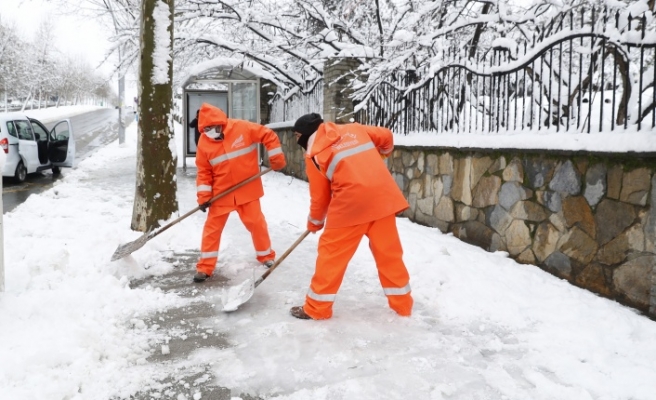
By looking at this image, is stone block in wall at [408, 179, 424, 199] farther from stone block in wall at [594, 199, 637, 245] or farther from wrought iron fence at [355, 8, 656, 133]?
stone block in wall at [594, 199, 637, 245]

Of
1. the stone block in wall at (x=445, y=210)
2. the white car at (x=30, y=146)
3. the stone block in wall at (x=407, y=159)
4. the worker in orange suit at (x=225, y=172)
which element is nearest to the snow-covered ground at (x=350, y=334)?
the worker in orange suit at (x=225, y=172)

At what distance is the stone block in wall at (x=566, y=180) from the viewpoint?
438 centimetres

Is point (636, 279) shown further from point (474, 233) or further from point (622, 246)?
point (474, 233)

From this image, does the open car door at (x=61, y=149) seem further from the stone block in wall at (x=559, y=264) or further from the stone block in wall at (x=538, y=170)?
the stone block in wall at (x=559, y=264)

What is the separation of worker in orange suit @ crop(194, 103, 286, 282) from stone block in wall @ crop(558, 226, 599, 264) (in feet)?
8.42

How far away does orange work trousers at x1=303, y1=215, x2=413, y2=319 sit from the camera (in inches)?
150

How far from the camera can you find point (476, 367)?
3139mm

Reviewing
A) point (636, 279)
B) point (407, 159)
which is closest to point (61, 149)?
point (407, 159)

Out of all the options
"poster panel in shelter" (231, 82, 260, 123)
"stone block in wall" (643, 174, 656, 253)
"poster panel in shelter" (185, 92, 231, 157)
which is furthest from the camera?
"poster panel in shelter" (185, 92, 231, 157)

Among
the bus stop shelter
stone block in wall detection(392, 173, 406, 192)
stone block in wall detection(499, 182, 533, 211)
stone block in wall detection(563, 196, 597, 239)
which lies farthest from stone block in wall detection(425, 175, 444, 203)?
the bus stop shelter

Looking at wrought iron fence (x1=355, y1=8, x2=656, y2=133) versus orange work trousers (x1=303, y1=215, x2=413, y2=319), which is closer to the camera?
orange work trousers (x1=303, y1=215, x2=413, y2=319)

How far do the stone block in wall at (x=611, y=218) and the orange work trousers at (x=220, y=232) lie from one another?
9.54 ft

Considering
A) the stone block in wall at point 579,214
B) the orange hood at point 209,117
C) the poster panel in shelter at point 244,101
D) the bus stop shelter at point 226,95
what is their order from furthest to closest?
the poster panel in shelter at point 244,101
the bus stop shelter at point 226,95
the orange hood at point 209,117
the stone block in wall at point 579,214

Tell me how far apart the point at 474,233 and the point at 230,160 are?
8.86ft
